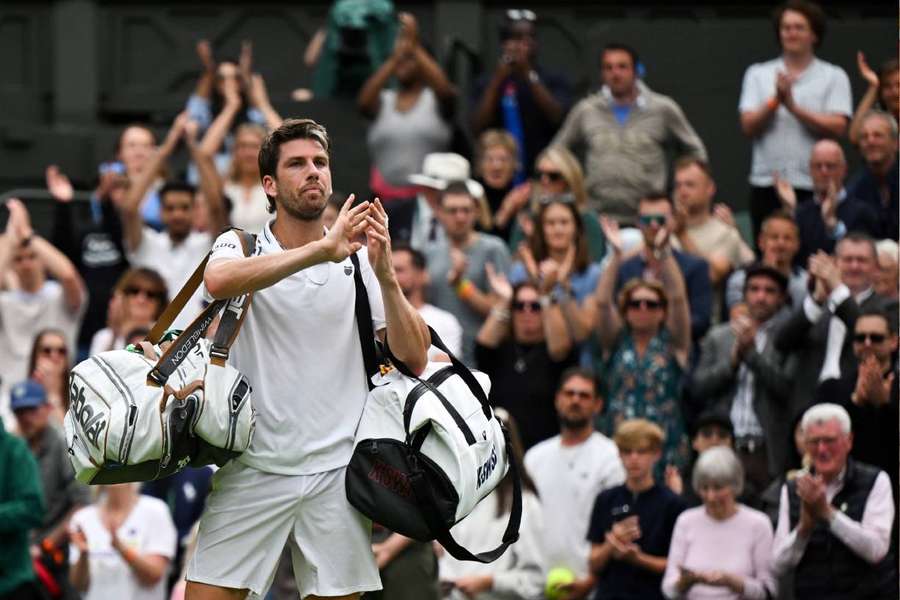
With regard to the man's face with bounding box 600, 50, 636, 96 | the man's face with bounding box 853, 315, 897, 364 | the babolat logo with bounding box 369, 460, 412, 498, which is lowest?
the babolat logo with bounding box 369, 460, 412, 498

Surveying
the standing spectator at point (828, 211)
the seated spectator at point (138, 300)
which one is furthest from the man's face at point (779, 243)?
the seated spectator at point (138, 300)

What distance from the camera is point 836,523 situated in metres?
10.7

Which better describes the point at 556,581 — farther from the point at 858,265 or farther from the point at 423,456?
the point at 423,456

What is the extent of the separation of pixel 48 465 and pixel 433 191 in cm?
359

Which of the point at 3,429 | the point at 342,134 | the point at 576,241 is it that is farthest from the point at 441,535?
the point at 342,134

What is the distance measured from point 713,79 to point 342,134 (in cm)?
311

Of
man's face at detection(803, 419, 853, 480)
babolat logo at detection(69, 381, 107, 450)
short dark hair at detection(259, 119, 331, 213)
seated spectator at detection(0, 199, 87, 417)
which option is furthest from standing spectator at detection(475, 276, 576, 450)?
babolat logo at detection(69, 381, 107, 450)

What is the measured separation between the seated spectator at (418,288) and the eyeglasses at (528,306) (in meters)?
0.40

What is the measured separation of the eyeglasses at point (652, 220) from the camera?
13.1 metres

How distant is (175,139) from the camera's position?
51.9 feet

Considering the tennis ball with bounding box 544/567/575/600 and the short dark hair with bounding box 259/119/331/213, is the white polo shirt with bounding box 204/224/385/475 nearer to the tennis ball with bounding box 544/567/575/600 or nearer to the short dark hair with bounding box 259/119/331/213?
the short dark hair with bounding box 259/119/331/213

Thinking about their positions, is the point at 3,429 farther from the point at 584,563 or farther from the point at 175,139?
the point at 175,139

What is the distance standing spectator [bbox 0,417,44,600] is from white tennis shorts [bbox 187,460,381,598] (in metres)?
3.85

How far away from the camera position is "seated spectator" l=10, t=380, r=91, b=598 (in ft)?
40.6
